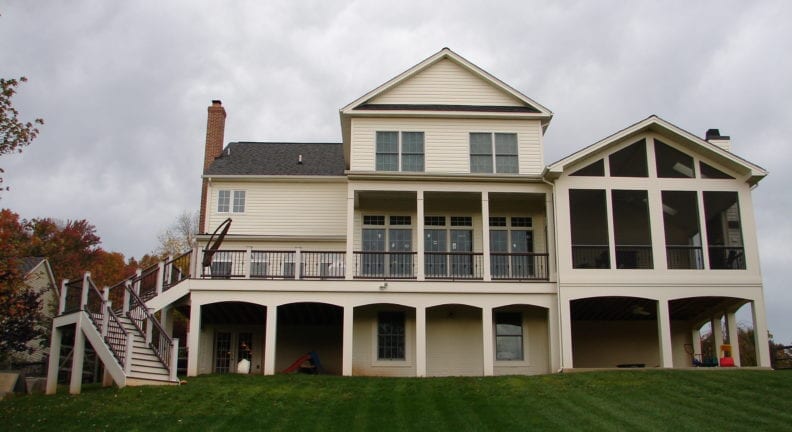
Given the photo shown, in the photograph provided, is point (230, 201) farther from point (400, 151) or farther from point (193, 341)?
point (400, 151)

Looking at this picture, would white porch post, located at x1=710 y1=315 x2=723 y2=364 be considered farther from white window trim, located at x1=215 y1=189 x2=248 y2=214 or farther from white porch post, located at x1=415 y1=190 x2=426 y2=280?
white window trim, located at x1=215 y1=189 x2=248 y2=214

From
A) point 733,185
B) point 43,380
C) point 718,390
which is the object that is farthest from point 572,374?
point 43,380

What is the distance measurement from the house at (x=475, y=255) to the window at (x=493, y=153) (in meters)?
0.05

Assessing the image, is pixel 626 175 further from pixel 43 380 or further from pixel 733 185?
pixel 43 380

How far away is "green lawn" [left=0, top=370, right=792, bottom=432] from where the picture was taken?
1460 cm

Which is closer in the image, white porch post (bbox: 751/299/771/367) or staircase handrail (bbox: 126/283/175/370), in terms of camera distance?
staircase handrail (bbox: 126/283/175/370)

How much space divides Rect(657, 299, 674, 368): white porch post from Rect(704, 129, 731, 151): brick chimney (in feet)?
20.7

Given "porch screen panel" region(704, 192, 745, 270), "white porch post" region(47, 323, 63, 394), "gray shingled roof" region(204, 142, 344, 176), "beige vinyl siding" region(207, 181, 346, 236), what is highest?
"gray shingled roof" region(204, 142, 344, 176)

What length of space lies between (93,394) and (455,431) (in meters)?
8.82

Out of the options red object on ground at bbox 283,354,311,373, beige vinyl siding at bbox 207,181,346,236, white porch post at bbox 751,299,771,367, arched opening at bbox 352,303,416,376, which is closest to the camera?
white porch post at bbox 751,299,771,367

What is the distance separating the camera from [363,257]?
2419 centimetres

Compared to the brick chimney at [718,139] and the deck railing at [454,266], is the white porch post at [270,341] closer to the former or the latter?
the deck railing at [454,266]

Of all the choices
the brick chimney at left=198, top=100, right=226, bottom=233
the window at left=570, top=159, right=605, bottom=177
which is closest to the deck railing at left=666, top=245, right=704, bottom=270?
the window at left=570, top=159, right=605, bottom=177

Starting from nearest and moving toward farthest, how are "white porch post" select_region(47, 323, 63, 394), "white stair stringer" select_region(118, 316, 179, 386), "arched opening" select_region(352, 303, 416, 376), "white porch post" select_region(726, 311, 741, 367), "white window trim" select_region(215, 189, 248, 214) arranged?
1. "white stair stringer" select_region(118, 316, 179, 386)
2. "white porch post" select_region(47, 323, 63, 394)
3. "white porch post" select_region(726, 311, 741, 367)
4. "arched opening" select_region(352, 303, 416, 376)
5. "white window trim" select_region(215, 189, 248, 214)
